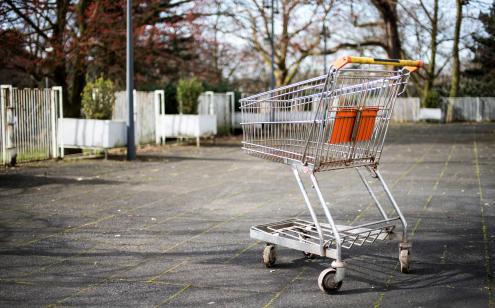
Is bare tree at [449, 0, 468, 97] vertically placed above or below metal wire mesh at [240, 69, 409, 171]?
above

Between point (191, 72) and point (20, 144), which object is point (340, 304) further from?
point (191, 72)

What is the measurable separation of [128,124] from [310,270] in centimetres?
1063

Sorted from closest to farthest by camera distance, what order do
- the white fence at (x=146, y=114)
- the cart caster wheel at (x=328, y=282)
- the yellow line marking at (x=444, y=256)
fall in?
the cart caster wheel at (x=328, y=282), the yellow line marking at (x=444, y=256), the white fence at (x=146, y=114)

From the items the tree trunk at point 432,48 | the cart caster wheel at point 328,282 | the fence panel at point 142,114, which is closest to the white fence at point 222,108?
the fence panel at point 142,114

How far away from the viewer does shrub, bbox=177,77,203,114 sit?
65.0ft

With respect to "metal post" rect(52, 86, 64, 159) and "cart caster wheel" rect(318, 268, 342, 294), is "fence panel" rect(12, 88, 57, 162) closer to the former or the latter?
"metal post" rect(52, 86, 64, 159)

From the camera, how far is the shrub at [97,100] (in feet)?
49.2

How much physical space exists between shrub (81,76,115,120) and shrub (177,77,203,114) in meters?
4.78

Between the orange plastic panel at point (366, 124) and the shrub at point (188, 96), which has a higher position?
the shrub at point (188, 96)

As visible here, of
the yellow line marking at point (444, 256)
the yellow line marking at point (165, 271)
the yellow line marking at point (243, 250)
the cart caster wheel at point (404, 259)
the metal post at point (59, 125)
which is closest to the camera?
the yellow line marking at point (165, 271)

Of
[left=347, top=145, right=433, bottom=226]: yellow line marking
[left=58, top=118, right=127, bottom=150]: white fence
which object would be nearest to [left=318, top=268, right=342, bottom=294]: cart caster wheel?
[left=347, top=145, right=433, bottom=226]: yellow line marking

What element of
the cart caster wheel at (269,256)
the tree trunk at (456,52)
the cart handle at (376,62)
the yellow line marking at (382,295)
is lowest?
the yellow line marking at (382,295)

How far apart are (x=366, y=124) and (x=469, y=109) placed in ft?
129

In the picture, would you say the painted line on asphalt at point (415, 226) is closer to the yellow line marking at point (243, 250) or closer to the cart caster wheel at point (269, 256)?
the cart caster wheel at point (269, 256)
